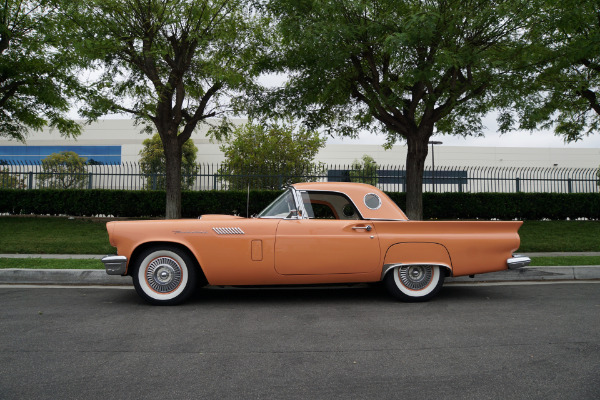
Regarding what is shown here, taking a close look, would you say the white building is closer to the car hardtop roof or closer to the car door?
the car hardtop roof

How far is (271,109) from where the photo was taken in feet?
44.1

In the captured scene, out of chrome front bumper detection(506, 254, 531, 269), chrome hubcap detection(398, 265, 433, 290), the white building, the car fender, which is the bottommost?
chrome hubcap detection(398, 265, 433, 290)

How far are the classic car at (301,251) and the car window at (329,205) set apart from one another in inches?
5.3

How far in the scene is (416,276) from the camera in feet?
19.5

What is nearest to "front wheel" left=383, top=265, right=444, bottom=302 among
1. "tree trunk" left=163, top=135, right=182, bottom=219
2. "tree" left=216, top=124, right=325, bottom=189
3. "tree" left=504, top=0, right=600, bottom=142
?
"tree" left=504, top=0, right=600, bottom=142

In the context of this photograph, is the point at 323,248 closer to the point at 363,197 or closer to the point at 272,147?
the point at 363,197

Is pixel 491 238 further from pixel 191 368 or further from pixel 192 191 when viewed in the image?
pixel 192 191

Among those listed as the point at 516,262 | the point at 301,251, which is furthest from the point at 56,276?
the point at 516,262

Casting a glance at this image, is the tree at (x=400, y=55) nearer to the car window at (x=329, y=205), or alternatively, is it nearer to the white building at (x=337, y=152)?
the car window at (x=329, y=205)

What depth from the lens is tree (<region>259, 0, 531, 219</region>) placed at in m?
9.78

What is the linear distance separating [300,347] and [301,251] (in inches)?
70.0

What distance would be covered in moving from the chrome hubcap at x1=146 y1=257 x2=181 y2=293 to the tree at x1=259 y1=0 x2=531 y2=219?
19.9 ft

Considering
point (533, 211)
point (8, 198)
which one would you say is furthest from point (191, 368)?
point (533, 211)

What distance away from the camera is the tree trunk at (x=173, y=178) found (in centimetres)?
1350
